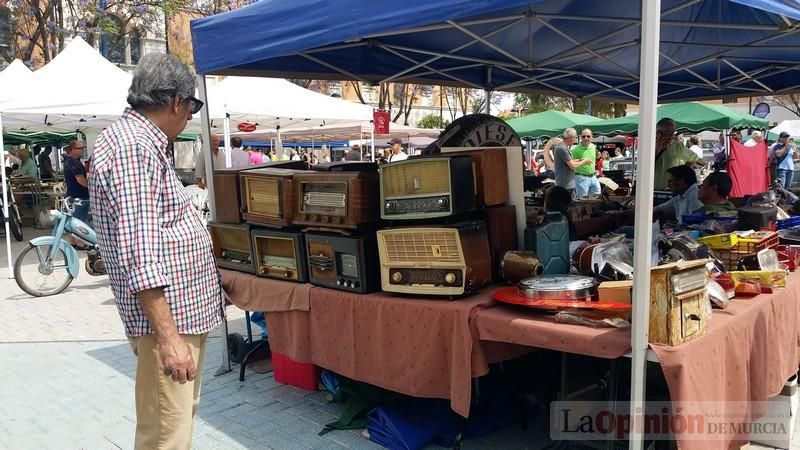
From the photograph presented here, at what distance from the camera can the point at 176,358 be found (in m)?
2.07

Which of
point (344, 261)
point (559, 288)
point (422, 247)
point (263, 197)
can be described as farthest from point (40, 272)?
point (559, 288)

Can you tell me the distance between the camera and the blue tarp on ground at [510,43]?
3166 millimetres

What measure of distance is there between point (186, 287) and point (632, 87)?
270 inches

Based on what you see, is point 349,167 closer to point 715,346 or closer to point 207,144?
point 207,144

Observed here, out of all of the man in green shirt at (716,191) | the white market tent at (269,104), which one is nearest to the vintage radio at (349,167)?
the man in green shirt at (716,191)

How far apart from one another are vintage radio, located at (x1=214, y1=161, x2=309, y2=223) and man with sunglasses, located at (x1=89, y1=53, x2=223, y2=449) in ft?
5.68

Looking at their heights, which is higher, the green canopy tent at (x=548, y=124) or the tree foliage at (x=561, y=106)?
the tree foliage at (x=561, y=106)

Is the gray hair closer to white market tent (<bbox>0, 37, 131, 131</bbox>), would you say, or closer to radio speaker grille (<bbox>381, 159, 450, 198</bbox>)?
radio speaker grille (<bbox>381, 159, 450, 198</bbox>)

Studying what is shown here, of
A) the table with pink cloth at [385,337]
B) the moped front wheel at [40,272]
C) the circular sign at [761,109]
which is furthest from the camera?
the circular sign at [761,109]

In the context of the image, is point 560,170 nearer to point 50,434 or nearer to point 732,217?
point 732,217

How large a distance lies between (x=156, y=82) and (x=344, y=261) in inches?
59.3

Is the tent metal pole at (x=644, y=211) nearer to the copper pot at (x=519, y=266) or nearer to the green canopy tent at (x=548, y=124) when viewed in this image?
the copper pot at (x=519, y=266)

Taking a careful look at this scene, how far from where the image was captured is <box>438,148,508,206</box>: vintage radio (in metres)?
3.09

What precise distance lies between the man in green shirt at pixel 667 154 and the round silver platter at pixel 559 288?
12.9 feet
